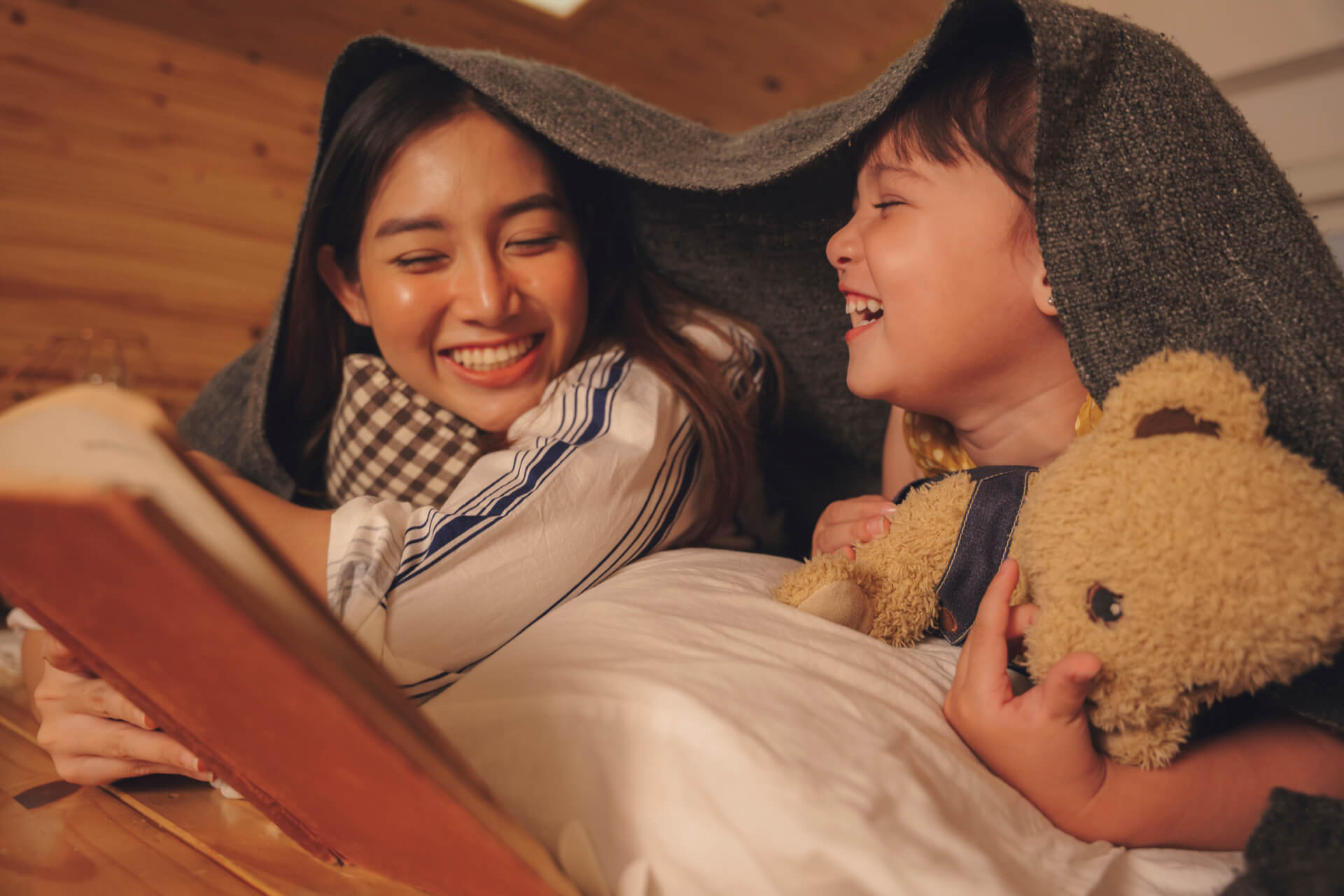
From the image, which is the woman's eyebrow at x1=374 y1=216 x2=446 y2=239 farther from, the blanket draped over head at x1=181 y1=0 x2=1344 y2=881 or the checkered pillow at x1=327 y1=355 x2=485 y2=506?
the blanket draped over head at x1=181 y1=0 x2=1344 y2=881

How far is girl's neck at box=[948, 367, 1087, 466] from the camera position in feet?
2.04

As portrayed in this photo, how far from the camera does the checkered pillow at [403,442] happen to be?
2.94 ft

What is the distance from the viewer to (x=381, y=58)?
0.87m

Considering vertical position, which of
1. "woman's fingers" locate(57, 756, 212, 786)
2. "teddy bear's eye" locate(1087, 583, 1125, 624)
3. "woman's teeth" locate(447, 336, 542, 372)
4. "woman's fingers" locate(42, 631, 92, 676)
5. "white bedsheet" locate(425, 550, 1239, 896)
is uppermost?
"woman's teeth" locate(447, 336, 542, 372)

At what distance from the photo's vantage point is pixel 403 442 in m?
0.90

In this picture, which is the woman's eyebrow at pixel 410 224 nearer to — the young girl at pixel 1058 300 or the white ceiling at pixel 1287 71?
the young girl at pixel 1058 300

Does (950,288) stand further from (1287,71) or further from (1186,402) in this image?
(1287,71)

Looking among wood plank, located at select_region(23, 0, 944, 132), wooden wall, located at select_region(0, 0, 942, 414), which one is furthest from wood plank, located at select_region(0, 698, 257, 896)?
wood plank, located at select_region(23, 0, 944, 132)

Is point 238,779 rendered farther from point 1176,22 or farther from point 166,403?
point 166,403

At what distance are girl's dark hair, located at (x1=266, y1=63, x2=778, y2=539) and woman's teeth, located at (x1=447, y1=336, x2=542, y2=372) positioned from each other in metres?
0.07

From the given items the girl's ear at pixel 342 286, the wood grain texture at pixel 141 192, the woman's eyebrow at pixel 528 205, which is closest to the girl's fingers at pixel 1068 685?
the woman's eyebrow at pixel 528 205

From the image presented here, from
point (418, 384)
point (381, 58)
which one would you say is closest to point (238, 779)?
point (418, 384)

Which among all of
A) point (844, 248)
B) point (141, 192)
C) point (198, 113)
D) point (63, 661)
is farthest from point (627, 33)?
point (63, 661)

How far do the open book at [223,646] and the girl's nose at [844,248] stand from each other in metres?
0.51
